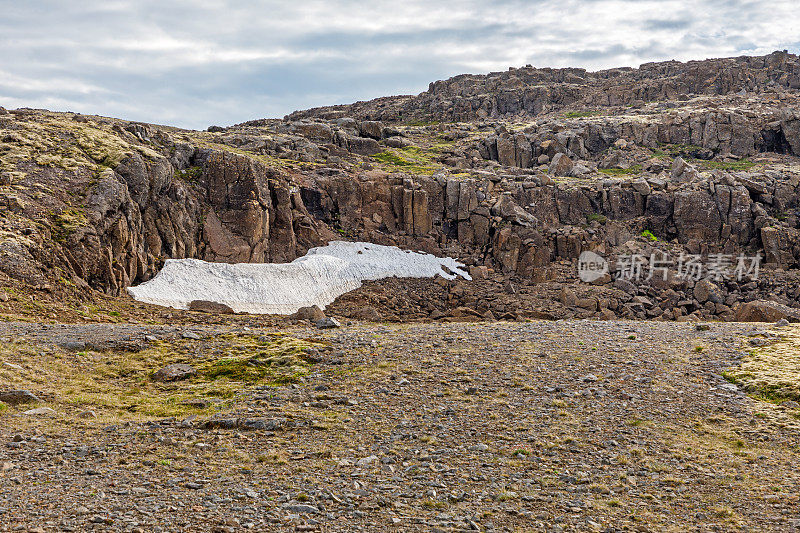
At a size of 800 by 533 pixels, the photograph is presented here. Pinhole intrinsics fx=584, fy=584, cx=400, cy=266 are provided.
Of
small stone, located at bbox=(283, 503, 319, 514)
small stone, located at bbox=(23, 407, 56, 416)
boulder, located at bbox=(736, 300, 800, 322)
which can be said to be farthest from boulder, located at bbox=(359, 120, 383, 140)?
small stone, located at bbox=(283, 503, 319, 514)

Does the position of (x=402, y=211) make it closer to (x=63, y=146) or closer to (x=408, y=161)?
(x=408, y=161)

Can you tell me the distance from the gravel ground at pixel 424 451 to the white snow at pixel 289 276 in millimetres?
13902

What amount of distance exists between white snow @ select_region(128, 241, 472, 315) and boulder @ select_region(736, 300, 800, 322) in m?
20.8

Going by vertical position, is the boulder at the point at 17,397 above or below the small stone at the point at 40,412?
above

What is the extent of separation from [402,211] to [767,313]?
3027 cm

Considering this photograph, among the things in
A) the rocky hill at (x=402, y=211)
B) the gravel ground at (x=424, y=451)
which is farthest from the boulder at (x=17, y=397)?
the rocky hill at (x=402, y=211)

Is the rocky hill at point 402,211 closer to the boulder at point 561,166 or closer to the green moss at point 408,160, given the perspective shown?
the boulder at point 561,166

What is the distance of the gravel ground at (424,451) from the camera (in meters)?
12.0

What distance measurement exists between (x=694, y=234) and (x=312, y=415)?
50562 millimetres

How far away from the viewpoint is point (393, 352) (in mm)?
23953

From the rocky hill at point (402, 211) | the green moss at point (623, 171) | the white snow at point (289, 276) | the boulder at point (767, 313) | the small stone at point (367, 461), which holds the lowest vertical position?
the small stone at point (367, 461)

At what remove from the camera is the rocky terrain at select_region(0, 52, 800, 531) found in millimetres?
12844

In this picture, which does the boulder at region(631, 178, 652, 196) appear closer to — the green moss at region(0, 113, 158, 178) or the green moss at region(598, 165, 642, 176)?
the green moss at region(598, 165, 642, 176)

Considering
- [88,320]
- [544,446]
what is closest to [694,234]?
[544,446]
